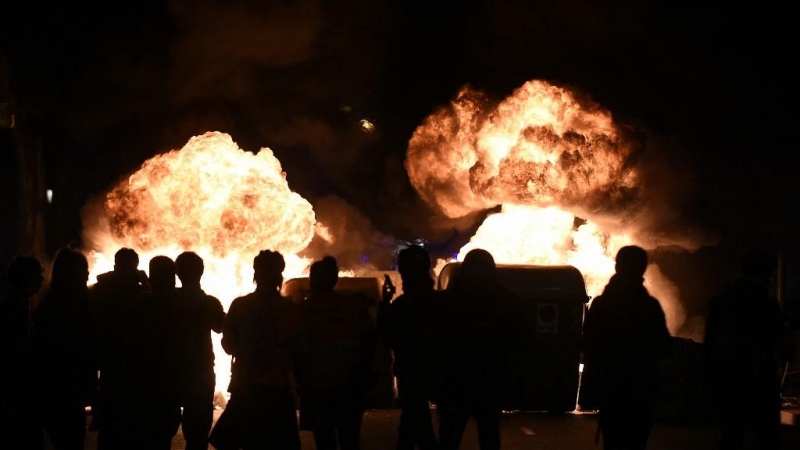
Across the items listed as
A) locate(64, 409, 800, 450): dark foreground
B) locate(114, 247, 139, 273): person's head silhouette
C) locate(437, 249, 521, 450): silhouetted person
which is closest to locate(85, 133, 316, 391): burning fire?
locate(64, 409, 800, 450): dark foreground

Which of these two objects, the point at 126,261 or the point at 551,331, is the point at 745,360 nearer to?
the point at 126,261

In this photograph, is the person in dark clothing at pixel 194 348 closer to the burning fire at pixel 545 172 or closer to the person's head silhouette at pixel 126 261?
the person's head silhouette at pixel 126 261

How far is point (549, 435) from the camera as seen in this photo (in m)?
12.6

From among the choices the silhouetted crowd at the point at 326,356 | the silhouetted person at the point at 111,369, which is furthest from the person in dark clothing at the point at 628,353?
the silhouetted person at the point at 111,369

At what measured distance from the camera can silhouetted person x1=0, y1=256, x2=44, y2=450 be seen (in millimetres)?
7320

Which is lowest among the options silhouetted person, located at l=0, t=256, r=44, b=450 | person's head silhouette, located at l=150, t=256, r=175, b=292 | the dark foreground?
the dark foreground

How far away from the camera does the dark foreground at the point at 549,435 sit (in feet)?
38.2

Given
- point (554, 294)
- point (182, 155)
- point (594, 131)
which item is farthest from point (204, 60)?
point (554, 294)

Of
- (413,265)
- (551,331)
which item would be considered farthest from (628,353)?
(551,331)

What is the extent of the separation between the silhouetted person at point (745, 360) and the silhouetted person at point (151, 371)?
3705mm

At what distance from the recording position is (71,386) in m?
7.52

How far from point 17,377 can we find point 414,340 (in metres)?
2.68

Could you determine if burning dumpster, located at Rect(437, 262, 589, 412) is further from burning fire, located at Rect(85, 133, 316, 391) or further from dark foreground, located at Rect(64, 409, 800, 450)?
burning fire, located at Rect(85, 133, 316, 391)

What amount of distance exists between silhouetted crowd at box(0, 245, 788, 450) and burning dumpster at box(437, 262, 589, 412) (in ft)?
23.4
